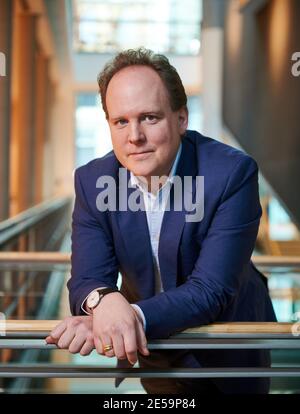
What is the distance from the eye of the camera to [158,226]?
36.2 inches

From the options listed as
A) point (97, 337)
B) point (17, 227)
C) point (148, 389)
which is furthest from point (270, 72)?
point (97, 337)

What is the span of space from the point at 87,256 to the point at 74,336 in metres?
0.14

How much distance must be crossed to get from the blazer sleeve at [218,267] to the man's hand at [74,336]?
75mm

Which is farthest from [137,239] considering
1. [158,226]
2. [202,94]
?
[202,94]

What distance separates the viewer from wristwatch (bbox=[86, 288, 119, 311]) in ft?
2.69

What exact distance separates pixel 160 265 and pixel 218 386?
0.20 metres

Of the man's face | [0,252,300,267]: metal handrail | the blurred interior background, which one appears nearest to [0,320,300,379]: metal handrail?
the man's face

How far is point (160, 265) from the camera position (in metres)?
0.91

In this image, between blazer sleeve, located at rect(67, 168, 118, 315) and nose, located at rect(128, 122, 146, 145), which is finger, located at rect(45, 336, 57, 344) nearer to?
blazer sleeve, located at rect(67, 168, 118, 315)

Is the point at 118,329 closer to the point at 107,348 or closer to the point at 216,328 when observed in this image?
the point at 107,348

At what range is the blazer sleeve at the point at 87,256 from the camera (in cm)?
88

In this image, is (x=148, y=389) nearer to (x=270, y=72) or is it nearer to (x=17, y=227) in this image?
(x=17, y=227)

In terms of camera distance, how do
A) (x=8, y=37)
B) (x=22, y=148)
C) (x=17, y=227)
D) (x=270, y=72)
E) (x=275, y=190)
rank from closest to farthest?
(x=17, y=227)
(x=8, y=37)
(x=270, y=72)
(x=275, y=190)
(x=22, y=148)

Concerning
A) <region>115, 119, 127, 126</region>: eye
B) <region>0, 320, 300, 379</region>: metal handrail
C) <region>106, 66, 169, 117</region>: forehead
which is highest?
<region>106, 66, 169, 117</region>: forehead
